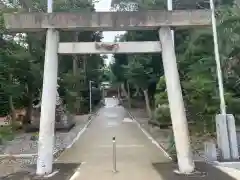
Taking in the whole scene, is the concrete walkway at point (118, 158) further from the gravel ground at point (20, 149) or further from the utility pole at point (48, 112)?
the utility pole at point (48, 112)

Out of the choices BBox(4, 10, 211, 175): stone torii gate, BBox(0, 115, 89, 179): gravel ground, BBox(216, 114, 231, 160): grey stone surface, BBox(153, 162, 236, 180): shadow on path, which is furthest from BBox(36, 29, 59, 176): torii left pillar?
BBox(216, 114, 231, 160): grey stone surface

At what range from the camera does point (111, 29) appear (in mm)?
13016

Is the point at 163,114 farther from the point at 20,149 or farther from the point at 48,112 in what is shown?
the point at 48,112

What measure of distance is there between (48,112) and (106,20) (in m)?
3.54

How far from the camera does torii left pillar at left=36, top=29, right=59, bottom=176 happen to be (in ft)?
39.8

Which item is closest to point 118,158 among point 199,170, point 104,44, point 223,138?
point 199,170

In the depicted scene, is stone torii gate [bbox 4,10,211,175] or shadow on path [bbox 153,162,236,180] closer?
shadow on path [bbox 153,162,236,180]

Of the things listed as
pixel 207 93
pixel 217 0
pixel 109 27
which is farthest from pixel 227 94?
pixel 217 0

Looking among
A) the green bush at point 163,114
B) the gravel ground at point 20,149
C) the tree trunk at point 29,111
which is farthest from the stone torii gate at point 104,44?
the tree trunk at point 29,111

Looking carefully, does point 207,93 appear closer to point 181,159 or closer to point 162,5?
point 181,159

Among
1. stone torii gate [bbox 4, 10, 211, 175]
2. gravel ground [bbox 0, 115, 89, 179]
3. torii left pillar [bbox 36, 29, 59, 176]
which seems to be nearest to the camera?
torii left pillar [bbox 36, 29, 59, 176]

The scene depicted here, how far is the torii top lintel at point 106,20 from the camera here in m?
12.6

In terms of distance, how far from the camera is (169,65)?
12.7m

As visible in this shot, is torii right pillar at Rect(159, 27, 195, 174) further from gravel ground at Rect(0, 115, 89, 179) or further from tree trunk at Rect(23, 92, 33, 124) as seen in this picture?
tree trunk at Rect(23, 92, 33, 124)
